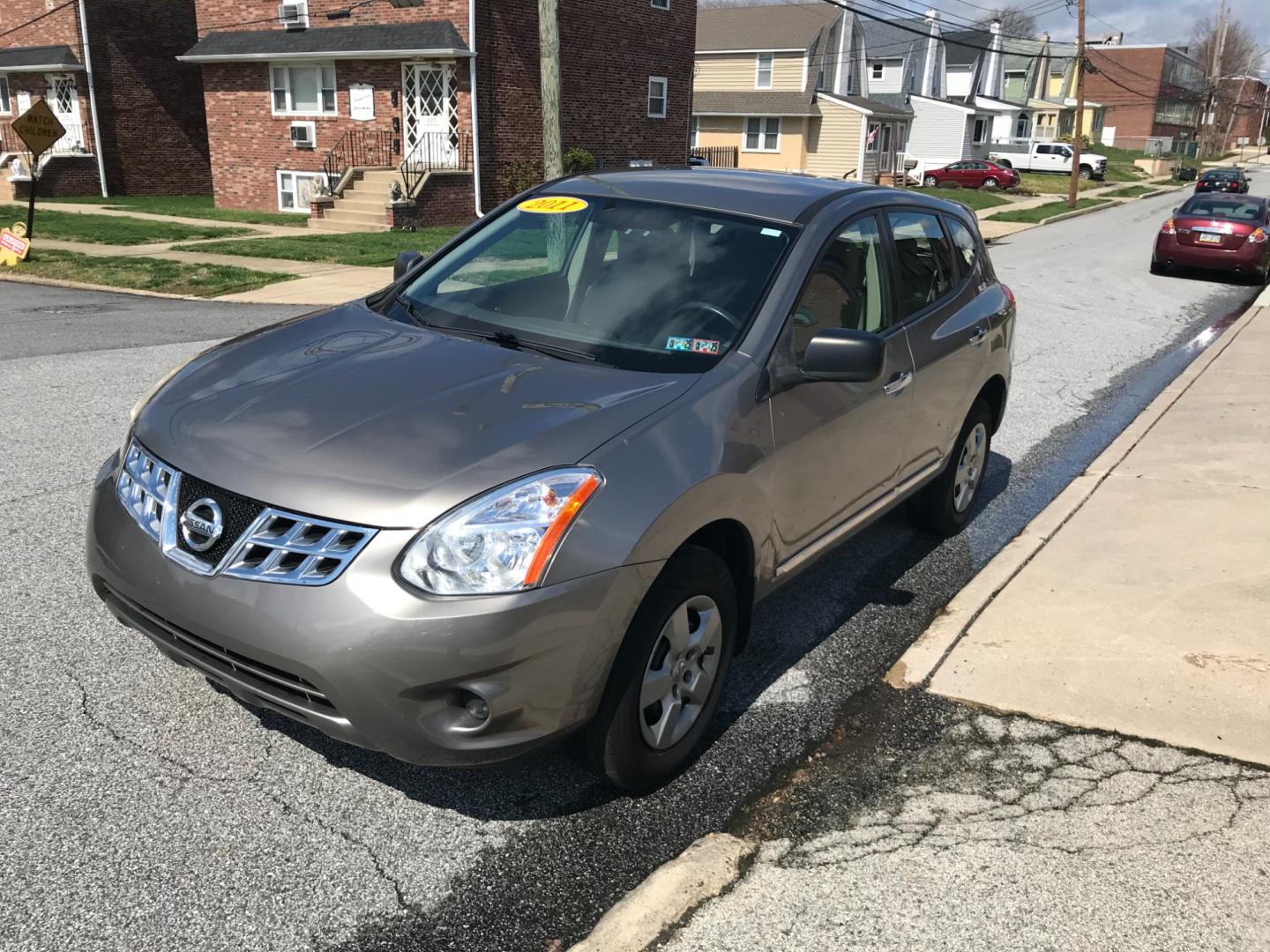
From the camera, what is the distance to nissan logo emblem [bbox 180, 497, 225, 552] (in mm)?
2955

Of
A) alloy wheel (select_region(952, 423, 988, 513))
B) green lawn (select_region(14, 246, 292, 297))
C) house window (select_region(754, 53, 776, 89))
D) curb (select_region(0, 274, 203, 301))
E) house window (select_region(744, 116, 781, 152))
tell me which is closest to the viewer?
alloy wheel (select_region(952, 423, 988, 513))

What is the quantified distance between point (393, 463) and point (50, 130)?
1678cm

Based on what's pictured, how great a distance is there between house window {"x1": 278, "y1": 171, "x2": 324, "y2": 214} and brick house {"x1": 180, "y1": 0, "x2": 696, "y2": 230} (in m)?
0.03

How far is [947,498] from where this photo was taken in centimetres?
570

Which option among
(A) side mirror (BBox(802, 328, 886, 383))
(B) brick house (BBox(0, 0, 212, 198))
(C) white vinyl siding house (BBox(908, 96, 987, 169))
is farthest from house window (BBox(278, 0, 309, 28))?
(C) white vinyl siding house (BBox(908, 96, 987, 169))

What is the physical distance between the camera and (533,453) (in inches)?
118

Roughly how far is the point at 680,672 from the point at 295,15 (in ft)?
87.3

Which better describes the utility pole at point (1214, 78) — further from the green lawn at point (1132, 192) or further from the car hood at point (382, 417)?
the car hood at point (382, 417)

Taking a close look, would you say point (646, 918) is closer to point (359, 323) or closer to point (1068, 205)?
point (359, 323)

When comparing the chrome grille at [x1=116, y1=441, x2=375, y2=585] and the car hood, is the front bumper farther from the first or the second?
the car hood

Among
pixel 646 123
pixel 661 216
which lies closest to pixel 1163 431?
pixel 661 216

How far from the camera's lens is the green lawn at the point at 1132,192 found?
150 ft

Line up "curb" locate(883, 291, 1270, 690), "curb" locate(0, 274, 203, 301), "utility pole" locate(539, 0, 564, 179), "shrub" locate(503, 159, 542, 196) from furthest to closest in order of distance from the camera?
1. "shrub" locate(503, 159, 542, 196)
2. "curb" locate(0, 274, 203, 301)
3. "utility pole" locate(539, 0, 564, 179)
4. "curb" locate(883, 291, 1270, 690)

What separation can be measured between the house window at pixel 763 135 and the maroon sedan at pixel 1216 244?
102 feet
